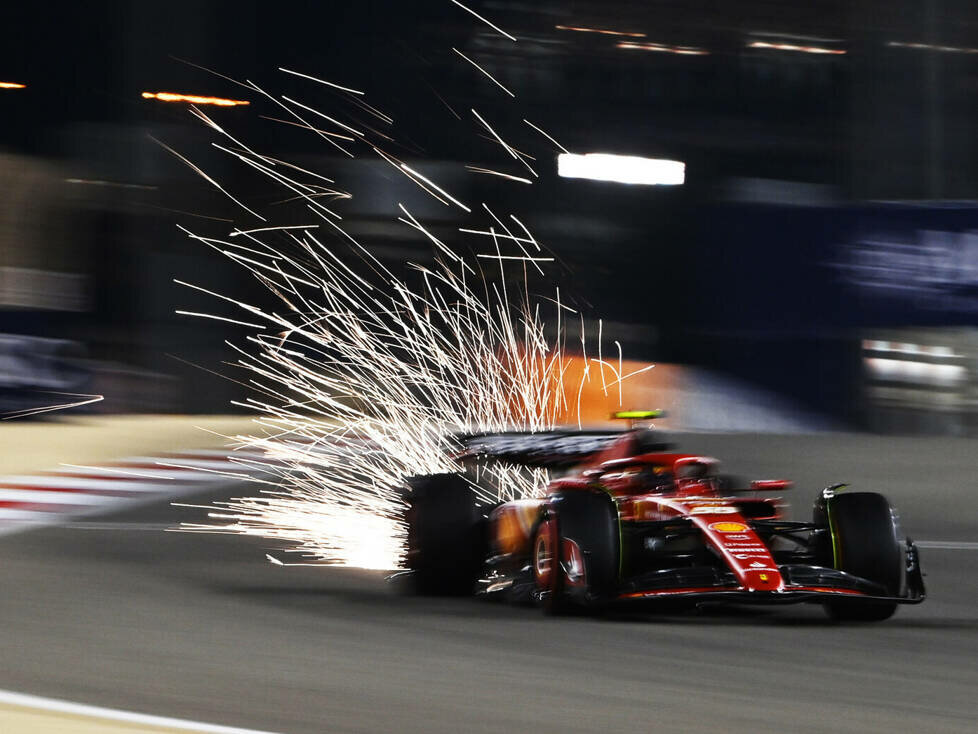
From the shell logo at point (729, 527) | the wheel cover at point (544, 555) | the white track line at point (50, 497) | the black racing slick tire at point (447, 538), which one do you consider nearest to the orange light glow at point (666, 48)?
the white track line at point (50, 497)

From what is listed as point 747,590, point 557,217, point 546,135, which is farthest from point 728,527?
point 546,135

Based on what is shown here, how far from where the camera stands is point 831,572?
21.3ft

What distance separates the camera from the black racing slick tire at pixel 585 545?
6445 mm

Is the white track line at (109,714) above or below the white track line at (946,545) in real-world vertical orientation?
above

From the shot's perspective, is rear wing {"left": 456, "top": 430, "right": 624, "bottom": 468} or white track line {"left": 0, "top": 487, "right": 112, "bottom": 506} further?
white track line {"left": 0, "top": 487, "right": 112, "bottom": 506}

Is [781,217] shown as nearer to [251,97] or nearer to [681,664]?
[251,97]

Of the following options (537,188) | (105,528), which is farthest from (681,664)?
(537,188)

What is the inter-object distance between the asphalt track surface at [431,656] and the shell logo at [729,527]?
37cm

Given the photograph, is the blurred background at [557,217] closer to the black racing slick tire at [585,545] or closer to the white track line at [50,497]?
the white track line at [50,497]

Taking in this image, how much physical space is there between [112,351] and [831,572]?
11890 mm

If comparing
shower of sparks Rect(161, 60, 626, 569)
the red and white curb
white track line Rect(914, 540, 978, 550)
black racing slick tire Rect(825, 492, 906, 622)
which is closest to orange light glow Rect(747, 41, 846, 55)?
shower of sparks Rect(161, 60, 626, 569)

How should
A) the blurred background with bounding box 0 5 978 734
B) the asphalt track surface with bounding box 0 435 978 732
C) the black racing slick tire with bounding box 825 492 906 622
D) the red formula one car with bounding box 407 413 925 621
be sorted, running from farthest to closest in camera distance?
the blurred background with bounding box 0 5 978 734, the black racing slick tire with bounding box 825 492 906 622, the red formula one car with bounding box 407 413 925 621, the asphalt track surface with bounding box 0 435 978 732

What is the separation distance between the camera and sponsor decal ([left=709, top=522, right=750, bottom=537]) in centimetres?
652

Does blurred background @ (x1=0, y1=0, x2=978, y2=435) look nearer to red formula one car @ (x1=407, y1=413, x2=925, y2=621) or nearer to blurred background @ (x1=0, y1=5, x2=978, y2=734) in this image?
blurred background @ (x1=0, y1=5, x2=978, y2=734)
